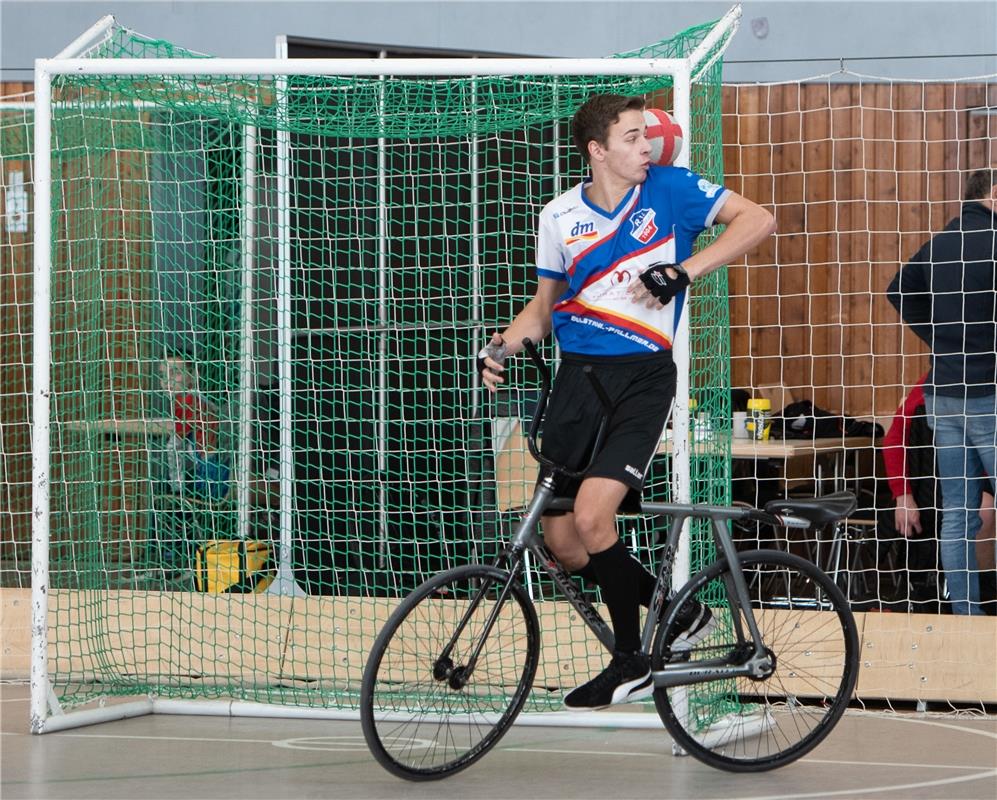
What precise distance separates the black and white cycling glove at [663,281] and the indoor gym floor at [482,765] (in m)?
1.39

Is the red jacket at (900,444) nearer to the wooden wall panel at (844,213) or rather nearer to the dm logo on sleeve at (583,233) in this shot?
the wooden wall panel at (844,213)

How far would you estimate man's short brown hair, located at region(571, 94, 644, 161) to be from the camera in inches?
160

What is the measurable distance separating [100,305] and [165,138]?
6.34 feet

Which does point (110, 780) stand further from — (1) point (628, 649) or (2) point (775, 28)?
(2) point (775, 28)

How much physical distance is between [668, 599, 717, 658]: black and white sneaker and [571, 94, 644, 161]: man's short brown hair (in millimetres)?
1352

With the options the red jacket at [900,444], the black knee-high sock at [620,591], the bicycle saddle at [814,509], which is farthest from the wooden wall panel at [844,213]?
A: the black knee-high sock at [620,591]

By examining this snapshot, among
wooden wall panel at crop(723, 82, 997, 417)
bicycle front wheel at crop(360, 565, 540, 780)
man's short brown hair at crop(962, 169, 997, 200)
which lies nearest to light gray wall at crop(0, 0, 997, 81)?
wooden wall panel at crop(723, 82, 997, 417)

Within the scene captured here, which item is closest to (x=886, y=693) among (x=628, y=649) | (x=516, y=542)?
(x=628, y=649)

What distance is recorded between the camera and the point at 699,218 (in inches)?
161

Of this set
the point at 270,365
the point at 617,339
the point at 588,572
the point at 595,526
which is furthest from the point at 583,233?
the point at 270,365

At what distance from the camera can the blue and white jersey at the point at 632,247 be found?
4.10m

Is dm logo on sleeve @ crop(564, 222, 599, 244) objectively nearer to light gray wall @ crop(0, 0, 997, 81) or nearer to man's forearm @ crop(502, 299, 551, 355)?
man's forearm @ crop(502, 299, 551, 355)

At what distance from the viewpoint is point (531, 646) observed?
419 centimetres

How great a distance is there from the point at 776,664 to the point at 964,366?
2.02 meters
